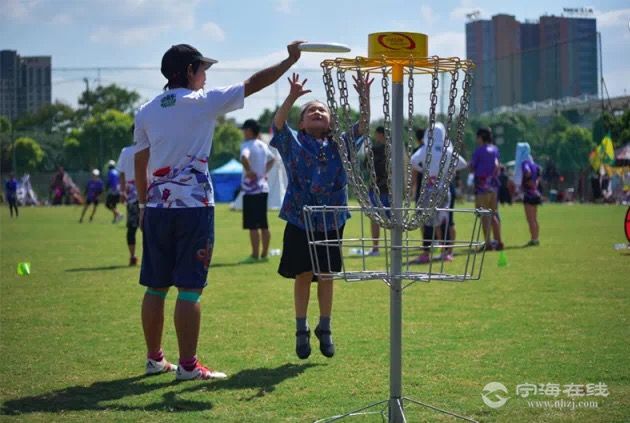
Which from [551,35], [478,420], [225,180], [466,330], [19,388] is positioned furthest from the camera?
[225,180]

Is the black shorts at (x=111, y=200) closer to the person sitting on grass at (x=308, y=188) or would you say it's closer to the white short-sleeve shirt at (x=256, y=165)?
the white short-sleeve shirt at (x=256, y=165)

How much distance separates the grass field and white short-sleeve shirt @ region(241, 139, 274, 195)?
205 cm

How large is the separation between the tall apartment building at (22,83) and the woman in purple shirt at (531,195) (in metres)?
21.5

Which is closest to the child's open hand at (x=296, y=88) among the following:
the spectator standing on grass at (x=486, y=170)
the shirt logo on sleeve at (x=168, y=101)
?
the shirt logo on sleeve at (x=168, y=101)

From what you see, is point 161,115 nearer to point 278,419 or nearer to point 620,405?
point 278,419

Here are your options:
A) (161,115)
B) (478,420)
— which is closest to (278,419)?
(478,420)

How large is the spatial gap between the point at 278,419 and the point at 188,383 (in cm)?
124

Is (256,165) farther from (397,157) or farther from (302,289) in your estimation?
(397,157)

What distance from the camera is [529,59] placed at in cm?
4650

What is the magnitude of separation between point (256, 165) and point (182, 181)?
369 inches

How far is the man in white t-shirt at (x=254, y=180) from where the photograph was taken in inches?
604

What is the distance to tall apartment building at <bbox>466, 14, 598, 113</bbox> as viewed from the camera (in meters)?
38.0

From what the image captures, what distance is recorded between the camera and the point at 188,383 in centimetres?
630

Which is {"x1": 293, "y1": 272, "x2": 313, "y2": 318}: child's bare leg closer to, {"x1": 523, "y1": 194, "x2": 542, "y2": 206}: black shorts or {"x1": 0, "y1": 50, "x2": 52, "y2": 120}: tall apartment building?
{"x1": 523, "y1": 194, "x2": 542, "y2": 206}: black shorts
